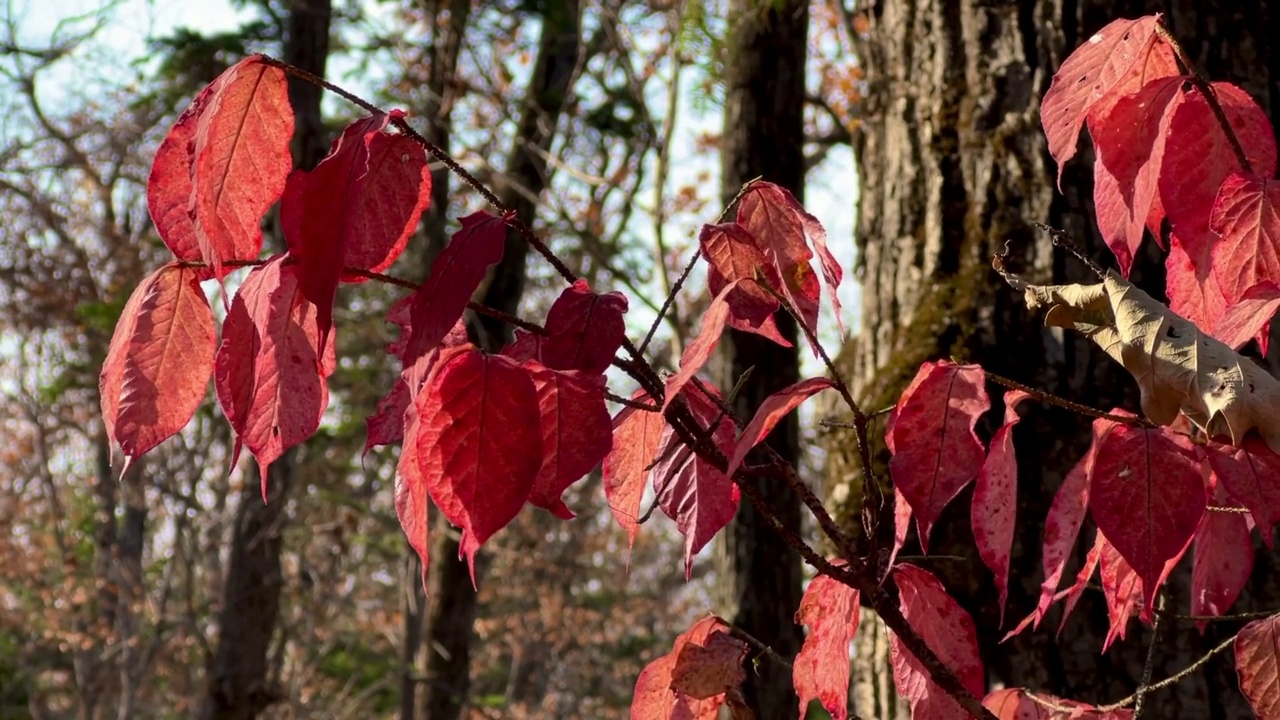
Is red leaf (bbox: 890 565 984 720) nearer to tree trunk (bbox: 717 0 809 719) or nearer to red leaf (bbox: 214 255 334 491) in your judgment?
red leaf (bbox: 214 255 334 491)

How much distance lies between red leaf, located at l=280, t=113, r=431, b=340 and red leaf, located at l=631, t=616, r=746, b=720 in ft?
1.35

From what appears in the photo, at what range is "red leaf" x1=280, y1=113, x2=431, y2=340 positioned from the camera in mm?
619

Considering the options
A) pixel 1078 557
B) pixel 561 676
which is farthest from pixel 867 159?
pixel 561 676

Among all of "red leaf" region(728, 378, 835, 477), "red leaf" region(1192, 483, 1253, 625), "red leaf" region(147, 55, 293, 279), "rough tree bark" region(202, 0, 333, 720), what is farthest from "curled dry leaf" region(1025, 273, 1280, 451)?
"rough tree bark" region(202, 0, 333, 720)

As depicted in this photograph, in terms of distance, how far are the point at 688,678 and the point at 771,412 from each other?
0.32m

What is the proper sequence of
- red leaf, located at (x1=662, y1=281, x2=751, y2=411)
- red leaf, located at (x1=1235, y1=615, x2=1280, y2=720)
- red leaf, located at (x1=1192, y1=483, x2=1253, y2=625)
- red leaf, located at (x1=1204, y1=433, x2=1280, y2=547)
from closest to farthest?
red leaf, located at (x1=662, y1=281, x2=751, y2=411) < red leaf, located at (x1=1204, y1=433, x2=1280, y2=547) < red leaf, located at (x1=1235, y1=615, x2=1280, y2=720) < red leaf, located at (x1=1192, y1=483, x2=1253, y2=625)

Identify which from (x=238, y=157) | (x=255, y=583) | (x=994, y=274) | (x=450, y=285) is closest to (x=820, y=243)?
(x=450, y=285)

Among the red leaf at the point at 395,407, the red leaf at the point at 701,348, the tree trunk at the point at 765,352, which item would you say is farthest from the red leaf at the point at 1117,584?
the tree trunk at the point at 765,352

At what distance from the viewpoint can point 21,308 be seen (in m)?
10.2

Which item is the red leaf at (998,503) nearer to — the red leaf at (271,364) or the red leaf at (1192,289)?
the red leaf at (1192,289)

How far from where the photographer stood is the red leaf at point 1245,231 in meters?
0.79

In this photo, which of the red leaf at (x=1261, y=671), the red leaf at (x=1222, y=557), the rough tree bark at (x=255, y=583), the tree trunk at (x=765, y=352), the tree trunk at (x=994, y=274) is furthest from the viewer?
the rough tree bark at (x=255, y=583)

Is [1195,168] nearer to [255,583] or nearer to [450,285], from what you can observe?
[450,285]

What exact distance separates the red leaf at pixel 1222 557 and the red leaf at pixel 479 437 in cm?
61
